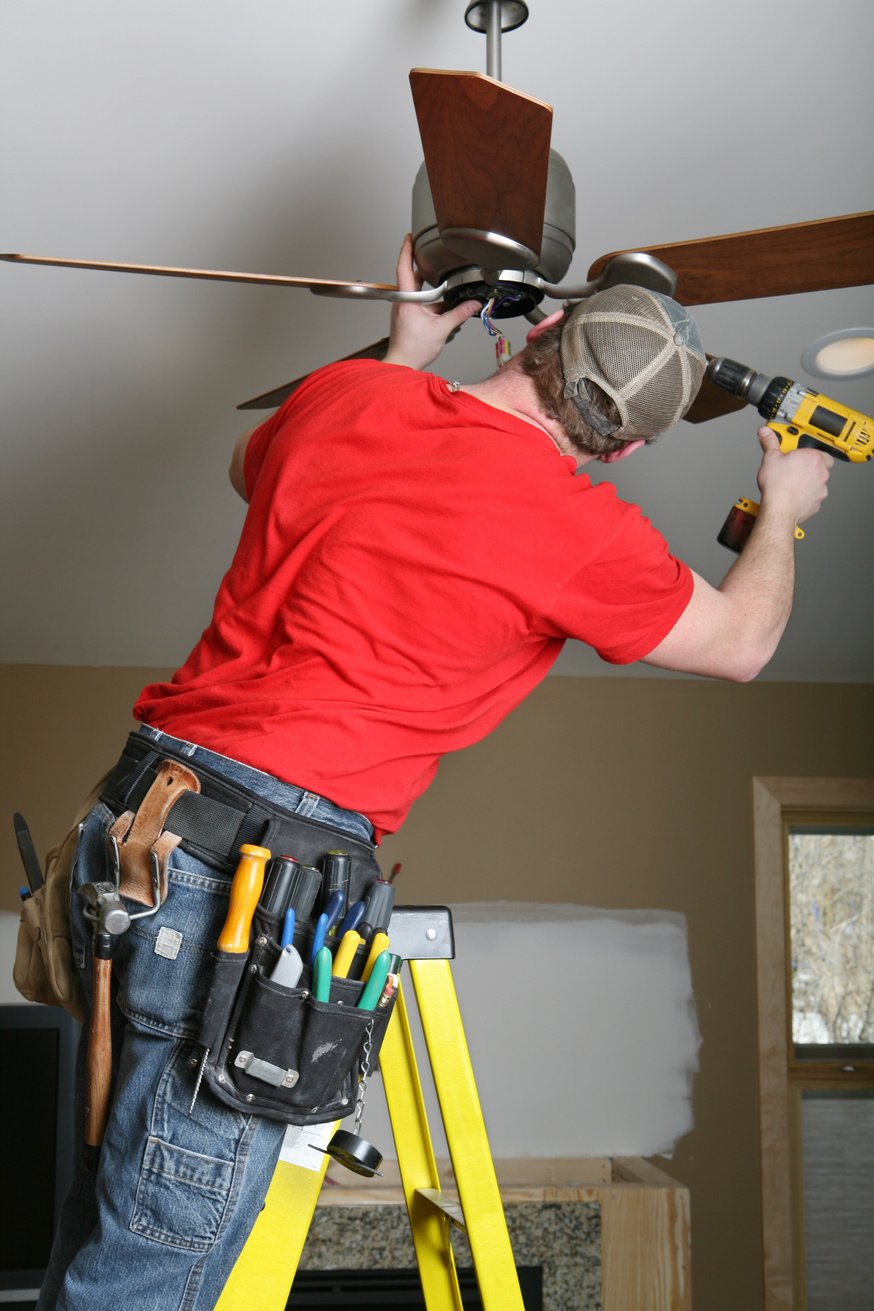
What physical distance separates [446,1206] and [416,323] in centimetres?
128

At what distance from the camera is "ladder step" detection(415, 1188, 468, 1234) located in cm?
162

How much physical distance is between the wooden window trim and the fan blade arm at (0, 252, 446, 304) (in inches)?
110

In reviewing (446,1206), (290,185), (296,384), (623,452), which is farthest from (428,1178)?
(290,185)

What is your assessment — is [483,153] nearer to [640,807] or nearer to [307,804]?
[307,804]

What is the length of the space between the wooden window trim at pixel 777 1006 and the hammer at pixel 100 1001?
2.99m

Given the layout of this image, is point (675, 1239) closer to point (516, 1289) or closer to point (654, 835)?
point (654, 835)

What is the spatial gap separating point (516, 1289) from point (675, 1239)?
1848 mm

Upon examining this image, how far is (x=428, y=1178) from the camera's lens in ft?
5.83

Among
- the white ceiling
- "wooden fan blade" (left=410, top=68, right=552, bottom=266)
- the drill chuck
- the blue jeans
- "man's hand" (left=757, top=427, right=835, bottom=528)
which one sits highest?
the white ceiling

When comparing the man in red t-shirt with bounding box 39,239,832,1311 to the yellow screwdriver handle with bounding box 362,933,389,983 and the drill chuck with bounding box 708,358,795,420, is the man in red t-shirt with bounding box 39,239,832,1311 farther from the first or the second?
the drill chuck with bounding box 708,358,795,420

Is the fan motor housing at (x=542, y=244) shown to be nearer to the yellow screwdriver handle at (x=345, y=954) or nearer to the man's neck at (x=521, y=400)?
the man's neck at (x=521, y=400)

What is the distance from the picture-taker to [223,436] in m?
2.79

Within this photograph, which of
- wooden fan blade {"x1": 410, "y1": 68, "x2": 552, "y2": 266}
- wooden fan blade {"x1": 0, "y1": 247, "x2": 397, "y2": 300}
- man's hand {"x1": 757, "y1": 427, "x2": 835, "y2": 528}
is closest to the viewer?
wooden fan blade {"x1": 410, "y1": 68, "x2": 552, "y2": 266}

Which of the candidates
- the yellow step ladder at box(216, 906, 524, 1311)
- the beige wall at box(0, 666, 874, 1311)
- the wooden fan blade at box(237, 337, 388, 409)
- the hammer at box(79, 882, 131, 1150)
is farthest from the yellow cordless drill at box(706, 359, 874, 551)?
the beige wall at box(0, 666, 874, 1311)
